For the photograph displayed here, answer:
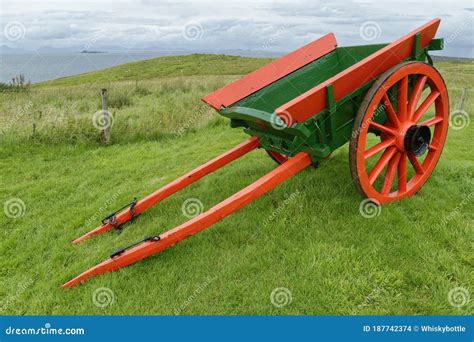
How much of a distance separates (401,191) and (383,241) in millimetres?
843

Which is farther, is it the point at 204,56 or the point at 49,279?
the point at 204,56

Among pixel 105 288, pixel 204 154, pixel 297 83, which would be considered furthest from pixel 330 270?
pixel 204 154

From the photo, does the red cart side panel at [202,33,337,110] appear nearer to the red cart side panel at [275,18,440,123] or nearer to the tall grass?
the red cart side panel at [275,18,440,123]

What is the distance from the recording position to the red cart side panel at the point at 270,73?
4375mm

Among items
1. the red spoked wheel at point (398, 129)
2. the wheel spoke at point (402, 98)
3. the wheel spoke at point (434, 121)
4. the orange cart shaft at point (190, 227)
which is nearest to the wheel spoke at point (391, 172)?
the red spoked wheel at point (398, 129)

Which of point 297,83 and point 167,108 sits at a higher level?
point 297,83

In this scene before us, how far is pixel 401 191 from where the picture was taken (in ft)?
13.3

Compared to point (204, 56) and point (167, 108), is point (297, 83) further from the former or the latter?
point (204, 56)

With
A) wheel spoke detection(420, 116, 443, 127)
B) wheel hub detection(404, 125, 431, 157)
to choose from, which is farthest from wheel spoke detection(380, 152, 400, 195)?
wheel spoke detection(420, 116, 443, 127)

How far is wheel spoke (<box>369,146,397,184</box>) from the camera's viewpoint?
3.66m

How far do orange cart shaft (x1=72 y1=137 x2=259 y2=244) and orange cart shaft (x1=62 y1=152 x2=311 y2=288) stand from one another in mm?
889

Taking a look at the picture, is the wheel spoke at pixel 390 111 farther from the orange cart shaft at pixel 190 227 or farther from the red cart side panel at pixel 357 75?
the orange cart shaft at pixel 190 227

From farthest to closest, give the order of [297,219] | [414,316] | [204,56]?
[204,56]
[297,219]
[414,316]

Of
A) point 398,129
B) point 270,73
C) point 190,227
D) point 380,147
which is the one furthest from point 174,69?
point 190,227
